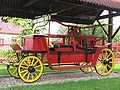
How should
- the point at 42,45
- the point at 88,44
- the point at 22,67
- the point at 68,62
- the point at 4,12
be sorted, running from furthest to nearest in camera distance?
1. the point at 4,12
2. the point at 88,44
3. the point at 68,62
4. the point at 42,45
5. the point at 22,67

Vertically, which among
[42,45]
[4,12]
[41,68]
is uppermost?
[4,12]

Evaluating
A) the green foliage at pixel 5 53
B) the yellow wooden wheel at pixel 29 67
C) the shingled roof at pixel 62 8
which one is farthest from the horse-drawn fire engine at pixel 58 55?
the green foliage at pixel 5 53

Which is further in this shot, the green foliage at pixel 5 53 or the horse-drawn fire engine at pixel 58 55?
the green foliage at pixel 5 53

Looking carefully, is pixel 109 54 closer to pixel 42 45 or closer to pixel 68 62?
pixel 68 62

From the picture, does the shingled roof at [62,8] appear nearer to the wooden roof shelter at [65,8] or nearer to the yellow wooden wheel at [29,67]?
the wooden roof shelter at [65,8]

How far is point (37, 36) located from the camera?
28.8 feet

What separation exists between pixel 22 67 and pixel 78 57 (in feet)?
7.86

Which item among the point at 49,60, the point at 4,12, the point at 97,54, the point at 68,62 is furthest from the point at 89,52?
the point at 4,12

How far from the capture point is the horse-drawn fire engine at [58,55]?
855 cm

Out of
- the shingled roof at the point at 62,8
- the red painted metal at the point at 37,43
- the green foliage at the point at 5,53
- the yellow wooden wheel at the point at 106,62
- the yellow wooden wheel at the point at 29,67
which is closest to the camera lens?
the yellow wooden wheel at the point at 29,67

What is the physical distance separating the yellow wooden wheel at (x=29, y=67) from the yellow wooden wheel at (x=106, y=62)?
288 cm

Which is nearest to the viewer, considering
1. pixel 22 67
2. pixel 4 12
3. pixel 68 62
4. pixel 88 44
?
pixel 22 67

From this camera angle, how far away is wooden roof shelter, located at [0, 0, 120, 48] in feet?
30.5

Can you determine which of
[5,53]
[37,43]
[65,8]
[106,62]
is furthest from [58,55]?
[5,53]
